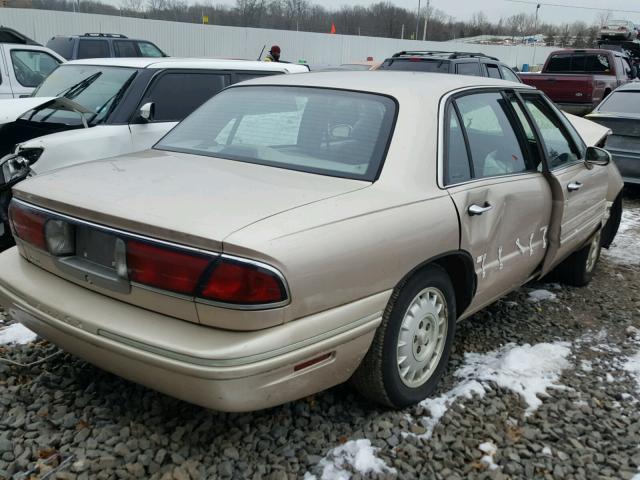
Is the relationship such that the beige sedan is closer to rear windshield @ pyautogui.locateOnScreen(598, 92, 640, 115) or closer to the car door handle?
the car door handle

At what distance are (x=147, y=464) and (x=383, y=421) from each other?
1.05m

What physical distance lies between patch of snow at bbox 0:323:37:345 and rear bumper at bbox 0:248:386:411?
990 mm

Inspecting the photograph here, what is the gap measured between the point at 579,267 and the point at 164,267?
3565 mm

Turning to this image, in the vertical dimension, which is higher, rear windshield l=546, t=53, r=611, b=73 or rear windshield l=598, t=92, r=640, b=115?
rear windshield l=546, t=53, r=611, b=73

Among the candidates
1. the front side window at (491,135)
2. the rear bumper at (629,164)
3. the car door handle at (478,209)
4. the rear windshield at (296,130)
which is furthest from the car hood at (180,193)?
the rear bumper at (629,164)

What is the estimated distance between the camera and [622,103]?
26.7 ft

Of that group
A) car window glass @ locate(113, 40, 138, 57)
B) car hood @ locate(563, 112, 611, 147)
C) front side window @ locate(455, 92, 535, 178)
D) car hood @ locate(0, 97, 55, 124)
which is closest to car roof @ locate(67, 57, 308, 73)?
car hood @ locate(0, 97, 55, 124)

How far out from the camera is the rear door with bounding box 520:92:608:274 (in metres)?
3.77

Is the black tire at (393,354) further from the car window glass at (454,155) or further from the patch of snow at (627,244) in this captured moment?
the patch of snow at (627,244)

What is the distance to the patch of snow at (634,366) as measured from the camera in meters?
3.37

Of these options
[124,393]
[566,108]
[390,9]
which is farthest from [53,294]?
[390,9]

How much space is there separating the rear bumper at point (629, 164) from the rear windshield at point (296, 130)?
566 cm

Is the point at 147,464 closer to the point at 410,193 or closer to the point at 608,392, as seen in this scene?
the point at 410,193

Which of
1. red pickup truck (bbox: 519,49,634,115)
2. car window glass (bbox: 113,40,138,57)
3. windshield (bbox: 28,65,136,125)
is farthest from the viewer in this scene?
red pickup truck (bbox: 519,49,634,115)
